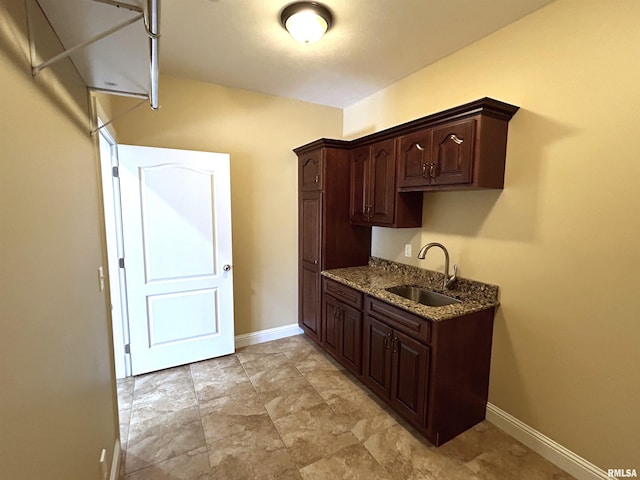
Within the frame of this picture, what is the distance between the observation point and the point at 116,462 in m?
1.71

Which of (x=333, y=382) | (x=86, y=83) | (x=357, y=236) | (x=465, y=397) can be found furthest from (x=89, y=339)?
(x=357, y=236)

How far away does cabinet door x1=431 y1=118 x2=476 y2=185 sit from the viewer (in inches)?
75.7

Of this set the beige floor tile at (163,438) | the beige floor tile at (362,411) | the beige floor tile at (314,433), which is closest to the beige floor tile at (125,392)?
the beige floor tile at (163,438)

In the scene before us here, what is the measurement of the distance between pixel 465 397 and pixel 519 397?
1.11 feet

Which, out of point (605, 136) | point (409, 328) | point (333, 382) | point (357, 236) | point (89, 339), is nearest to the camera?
point (89, 339)

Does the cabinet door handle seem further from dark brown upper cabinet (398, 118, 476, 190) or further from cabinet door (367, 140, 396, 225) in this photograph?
cabinet door (367, 140, 396, 225)

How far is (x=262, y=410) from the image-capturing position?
7.54 ft

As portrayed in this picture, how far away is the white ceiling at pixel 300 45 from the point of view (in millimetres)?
1796

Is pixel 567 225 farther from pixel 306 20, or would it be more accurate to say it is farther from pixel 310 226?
pixel 310 226

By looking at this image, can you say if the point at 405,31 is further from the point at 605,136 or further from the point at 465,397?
the point at 465,397

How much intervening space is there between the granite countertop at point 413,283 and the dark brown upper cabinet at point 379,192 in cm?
47

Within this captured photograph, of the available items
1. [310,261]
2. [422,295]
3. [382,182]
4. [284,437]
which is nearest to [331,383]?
[284,437]

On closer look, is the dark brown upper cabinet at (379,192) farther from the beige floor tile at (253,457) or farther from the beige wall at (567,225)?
the beige floor tile at (253,457)

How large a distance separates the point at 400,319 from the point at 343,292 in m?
0.72
